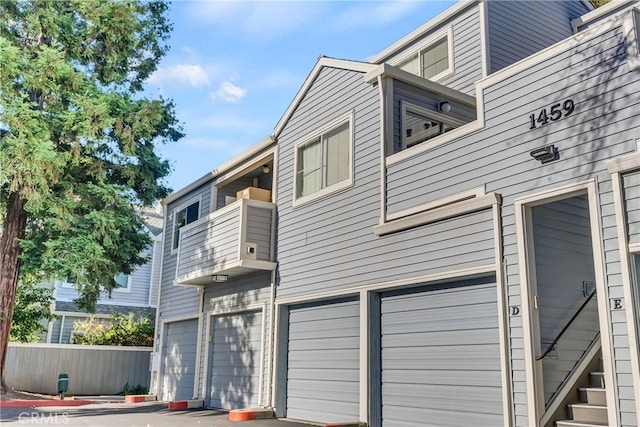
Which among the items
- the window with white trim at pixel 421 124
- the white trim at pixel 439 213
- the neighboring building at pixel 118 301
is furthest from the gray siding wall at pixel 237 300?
the neighboring building at pixel 118 301

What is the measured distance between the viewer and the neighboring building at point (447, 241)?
249 inches

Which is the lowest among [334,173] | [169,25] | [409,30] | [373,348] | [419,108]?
[373,348]

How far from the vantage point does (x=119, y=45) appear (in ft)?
51.2

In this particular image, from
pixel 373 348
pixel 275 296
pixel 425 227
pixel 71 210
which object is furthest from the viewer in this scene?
pixel 71 210

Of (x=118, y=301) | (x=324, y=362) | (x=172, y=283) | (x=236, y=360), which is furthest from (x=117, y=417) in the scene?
(x=118, y=301)

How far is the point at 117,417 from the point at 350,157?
6.57 metres

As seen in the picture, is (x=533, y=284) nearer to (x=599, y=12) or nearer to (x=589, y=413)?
(x=589, y=413)

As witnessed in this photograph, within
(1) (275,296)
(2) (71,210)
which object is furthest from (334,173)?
(2) (71,210)

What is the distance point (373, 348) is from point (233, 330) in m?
4.98

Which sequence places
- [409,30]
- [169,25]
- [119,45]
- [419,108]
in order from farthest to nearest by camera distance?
1. [169,25]
2. [119,45]
3. [409,30]
4. [419,108]

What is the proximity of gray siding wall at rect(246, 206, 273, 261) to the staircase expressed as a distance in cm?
660

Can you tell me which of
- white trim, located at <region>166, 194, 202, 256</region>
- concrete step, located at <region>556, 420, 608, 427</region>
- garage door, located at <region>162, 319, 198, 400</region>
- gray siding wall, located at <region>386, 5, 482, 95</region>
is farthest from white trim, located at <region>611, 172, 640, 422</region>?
white trim, located at <region>166, 194, 202, 256</region>

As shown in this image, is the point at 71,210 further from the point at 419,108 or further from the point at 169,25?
the point at 419,108

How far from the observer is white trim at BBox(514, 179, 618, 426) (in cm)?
572
